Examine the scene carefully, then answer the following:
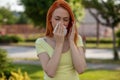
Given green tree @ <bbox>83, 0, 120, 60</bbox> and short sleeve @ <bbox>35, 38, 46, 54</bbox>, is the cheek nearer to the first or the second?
short sleeve @ <bbox>35, 38, 46, 54</bbox>

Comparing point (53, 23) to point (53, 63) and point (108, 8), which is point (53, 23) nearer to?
point (53, 63)

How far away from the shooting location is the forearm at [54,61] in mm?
3095

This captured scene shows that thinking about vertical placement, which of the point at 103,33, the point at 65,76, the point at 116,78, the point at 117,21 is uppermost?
the point at 65,76

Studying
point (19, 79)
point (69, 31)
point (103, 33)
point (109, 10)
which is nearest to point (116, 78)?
point (109, 10)

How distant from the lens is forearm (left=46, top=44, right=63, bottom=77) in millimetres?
3095

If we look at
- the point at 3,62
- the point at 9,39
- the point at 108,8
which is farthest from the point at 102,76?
the point at 9,39

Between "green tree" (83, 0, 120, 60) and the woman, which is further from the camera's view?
"green tree" (83, 0, 120, 60)

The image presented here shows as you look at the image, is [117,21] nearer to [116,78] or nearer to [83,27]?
[116,78]

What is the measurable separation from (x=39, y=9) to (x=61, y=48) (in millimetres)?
15691

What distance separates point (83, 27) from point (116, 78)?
39.3 m

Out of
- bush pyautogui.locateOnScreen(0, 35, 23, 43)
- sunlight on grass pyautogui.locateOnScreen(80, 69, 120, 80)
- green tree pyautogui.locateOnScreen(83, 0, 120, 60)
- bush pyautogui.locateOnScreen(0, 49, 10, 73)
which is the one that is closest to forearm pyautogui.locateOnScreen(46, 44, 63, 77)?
bush pyautogui.locateOnScreen(0, 49, 10, 73)

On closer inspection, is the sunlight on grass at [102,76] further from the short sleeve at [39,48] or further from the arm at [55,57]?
the arm at [55,57]

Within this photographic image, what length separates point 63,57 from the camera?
3.18 metres

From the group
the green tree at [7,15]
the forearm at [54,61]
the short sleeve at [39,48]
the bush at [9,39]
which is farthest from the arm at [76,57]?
the green tree at [7,15]
